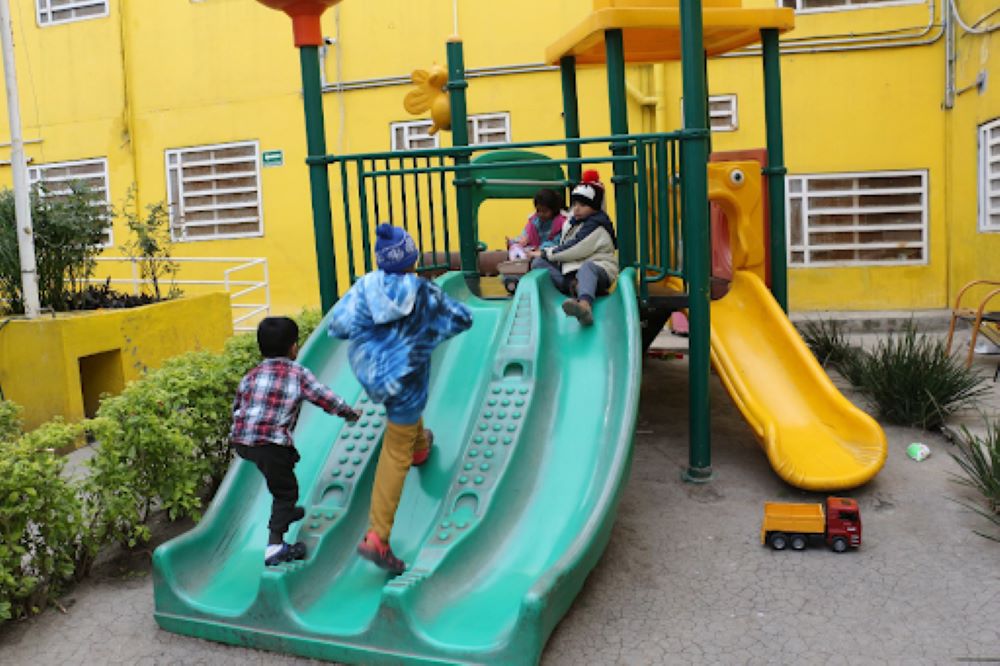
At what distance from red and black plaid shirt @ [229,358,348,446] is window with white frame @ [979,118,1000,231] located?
8881 millimetres

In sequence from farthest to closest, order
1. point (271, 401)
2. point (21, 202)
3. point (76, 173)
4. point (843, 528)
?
1. point (76, 173)
2. point (21, 202)
3. point (843, 528)
4. point (271, 401)

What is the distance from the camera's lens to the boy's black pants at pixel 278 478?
3.77 metres

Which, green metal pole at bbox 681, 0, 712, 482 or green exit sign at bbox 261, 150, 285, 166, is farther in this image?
green exit sign at bbox 261, 150, 285, 166

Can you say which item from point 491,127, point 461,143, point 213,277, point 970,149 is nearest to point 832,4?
point 970,149

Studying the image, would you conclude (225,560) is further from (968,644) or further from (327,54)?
(327,54)

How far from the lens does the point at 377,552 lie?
3629mm

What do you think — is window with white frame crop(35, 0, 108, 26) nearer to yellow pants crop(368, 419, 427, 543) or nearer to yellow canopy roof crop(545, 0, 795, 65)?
yellow canopy roof crop(545, 0, 795, 65)

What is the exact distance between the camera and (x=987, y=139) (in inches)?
407

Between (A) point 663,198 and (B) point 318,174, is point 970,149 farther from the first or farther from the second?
(B) point 318,174

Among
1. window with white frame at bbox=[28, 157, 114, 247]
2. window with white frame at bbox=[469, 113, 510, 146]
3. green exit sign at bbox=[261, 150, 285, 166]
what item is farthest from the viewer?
window with white frame at bbox=[28, 157, 114, 247]

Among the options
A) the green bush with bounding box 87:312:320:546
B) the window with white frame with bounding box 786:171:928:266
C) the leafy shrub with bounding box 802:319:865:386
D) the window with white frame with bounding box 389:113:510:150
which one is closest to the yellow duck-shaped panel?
the green bush with bounding box 87:312:320:546

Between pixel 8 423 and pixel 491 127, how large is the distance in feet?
28.0

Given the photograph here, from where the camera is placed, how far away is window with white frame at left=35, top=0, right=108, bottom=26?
13430 mm

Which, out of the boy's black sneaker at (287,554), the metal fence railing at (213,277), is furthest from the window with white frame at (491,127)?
the boy's black sneaker at (287,554)
